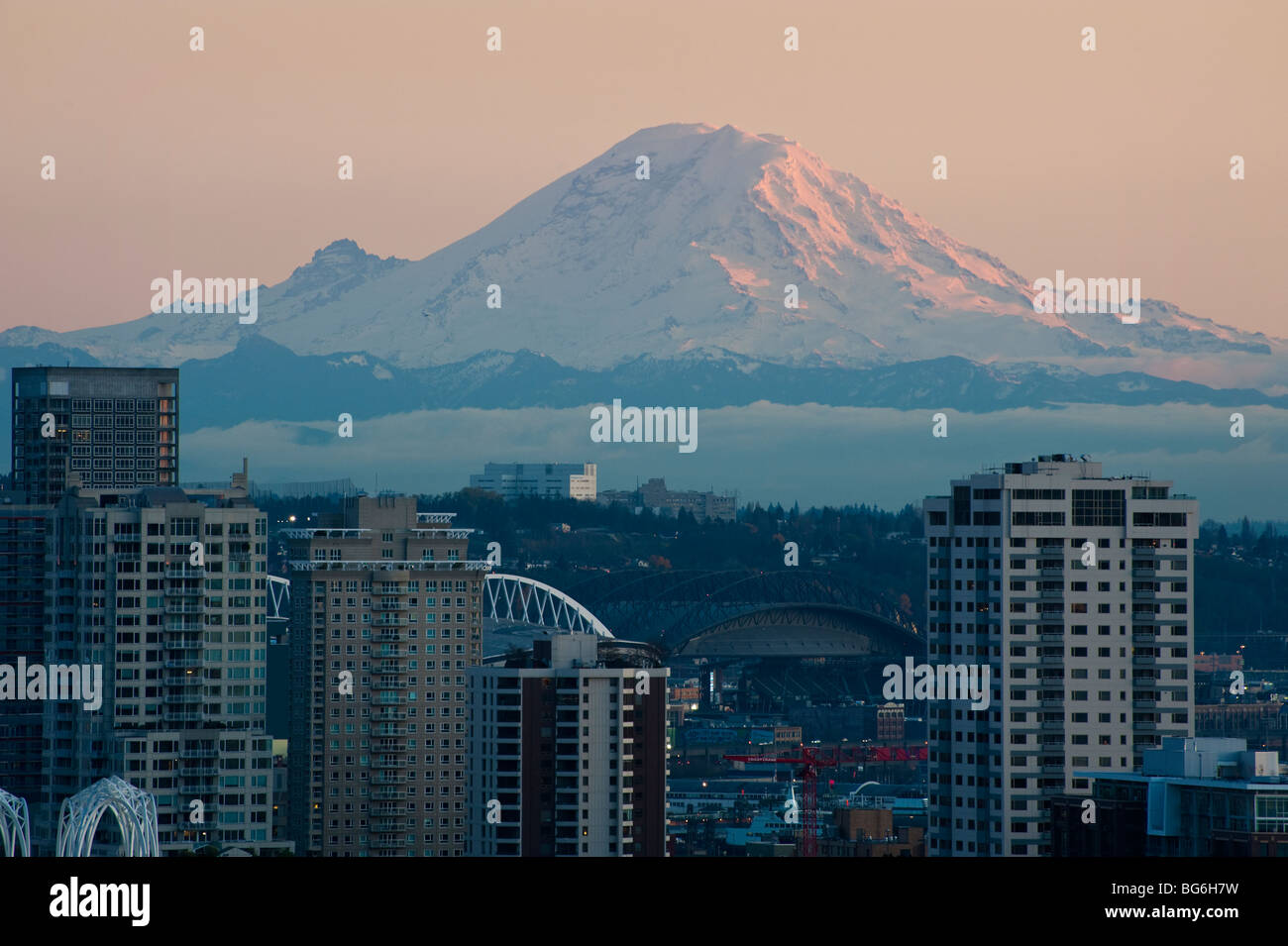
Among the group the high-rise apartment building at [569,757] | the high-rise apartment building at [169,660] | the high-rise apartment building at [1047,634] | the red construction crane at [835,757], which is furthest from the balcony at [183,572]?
the red construction crane at [835,757]

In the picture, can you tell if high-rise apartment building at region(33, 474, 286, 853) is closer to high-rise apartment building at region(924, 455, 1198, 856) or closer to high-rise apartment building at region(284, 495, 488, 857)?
high-rise apartment building at region(284, 495, 488, 857)

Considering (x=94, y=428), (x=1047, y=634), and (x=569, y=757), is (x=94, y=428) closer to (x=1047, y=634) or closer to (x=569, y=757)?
(x=569, y=757)

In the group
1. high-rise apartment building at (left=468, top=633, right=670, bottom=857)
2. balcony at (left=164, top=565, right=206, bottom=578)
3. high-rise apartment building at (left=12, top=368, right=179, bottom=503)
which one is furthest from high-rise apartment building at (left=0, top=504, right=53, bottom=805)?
high-rise apartment building at (left=468, top=633, right=670, bottom=857)

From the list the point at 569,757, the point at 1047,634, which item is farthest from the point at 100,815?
the point at 569,757

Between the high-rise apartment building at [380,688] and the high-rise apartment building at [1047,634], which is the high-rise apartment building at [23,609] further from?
the high-rise apartment building at [1047,634]
